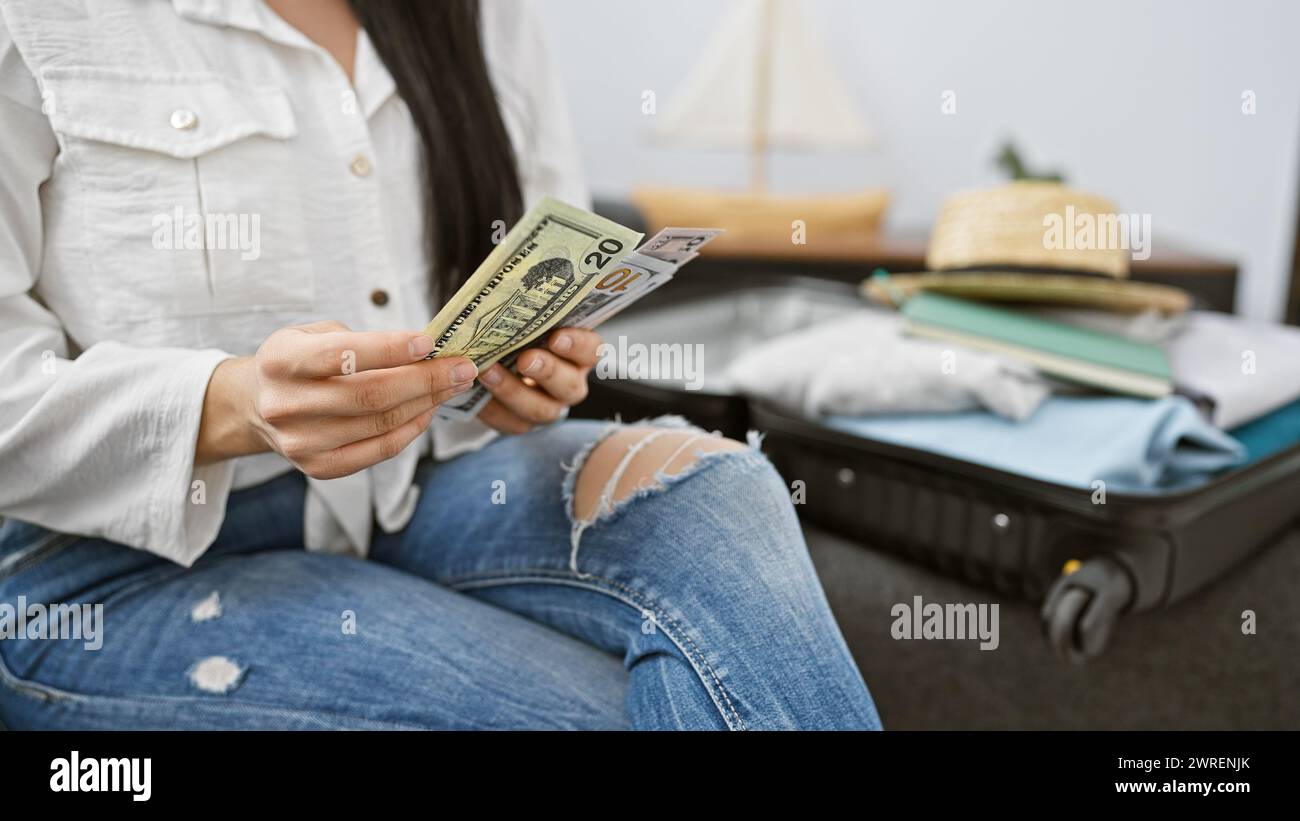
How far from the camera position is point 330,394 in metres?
0.47

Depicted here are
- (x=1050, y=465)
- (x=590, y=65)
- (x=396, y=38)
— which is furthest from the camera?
(x=590, y=65)

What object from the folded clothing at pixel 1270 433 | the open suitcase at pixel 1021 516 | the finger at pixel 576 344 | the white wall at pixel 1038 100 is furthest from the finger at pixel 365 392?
the white wall at pixel 1038 100

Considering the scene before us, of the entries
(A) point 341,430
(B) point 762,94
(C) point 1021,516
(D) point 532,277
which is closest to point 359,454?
(A) point 341,430

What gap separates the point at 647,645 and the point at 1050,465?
1.42 feet

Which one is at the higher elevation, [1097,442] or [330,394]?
[330,394]

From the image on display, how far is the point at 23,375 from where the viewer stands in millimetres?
528

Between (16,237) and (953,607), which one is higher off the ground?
(16,237)

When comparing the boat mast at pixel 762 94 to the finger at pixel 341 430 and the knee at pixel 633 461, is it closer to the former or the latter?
the knee at pixel 633 461

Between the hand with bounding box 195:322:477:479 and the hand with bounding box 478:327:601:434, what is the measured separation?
0.24 ft

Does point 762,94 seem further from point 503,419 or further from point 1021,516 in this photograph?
point 503,419

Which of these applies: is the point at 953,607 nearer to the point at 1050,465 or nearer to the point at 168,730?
the point at 1050,465

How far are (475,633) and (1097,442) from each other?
55cm
